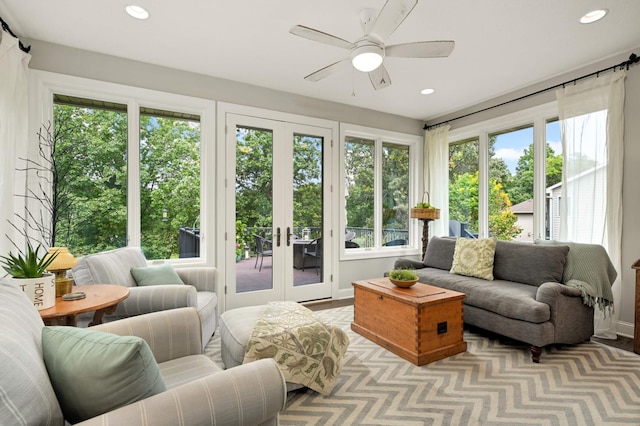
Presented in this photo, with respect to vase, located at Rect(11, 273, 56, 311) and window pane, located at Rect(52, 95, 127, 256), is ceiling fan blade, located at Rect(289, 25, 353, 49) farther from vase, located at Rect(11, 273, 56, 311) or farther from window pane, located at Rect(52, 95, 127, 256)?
window pane, located at Rect(52, 95, 127, 256)

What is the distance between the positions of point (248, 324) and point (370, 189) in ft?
10.5

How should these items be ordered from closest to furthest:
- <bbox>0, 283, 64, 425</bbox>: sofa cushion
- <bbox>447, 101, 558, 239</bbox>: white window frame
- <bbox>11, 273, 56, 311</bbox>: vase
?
<bbox>0, 283, 64, 425</bbox>: sofa cushion < <bbox>11, 273, 56, 311</bbox>: vase < <bbox>447, 101, 558, 239</bbox>: white window frame

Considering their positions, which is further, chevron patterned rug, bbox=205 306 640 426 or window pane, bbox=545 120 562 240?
window pane, bbox=545 120 562 240

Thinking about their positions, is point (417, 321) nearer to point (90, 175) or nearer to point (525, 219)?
point (525, 219)

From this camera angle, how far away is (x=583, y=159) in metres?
3.37

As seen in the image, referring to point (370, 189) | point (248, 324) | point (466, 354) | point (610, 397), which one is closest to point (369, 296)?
point (466, 354)

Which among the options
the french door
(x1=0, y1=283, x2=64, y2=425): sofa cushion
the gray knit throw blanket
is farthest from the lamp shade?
the gray knit throw blanket

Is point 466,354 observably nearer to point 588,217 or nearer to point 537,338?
point 537,338

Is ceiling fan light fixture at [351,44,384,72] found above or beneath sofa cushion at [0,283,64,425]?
above

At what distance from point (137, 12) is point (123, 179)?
1.56m

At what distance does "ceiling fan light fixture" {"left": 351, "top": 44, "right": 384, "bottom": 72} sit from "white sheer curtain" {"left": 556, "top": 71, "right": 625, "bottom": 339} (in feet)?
8.16

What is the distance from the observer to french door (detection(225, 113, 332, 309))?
3867 mm

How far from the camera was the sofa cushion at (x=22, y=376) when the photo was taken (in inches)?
29.5

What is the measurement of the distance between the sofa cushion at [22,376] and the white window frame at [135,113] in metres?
2.46
